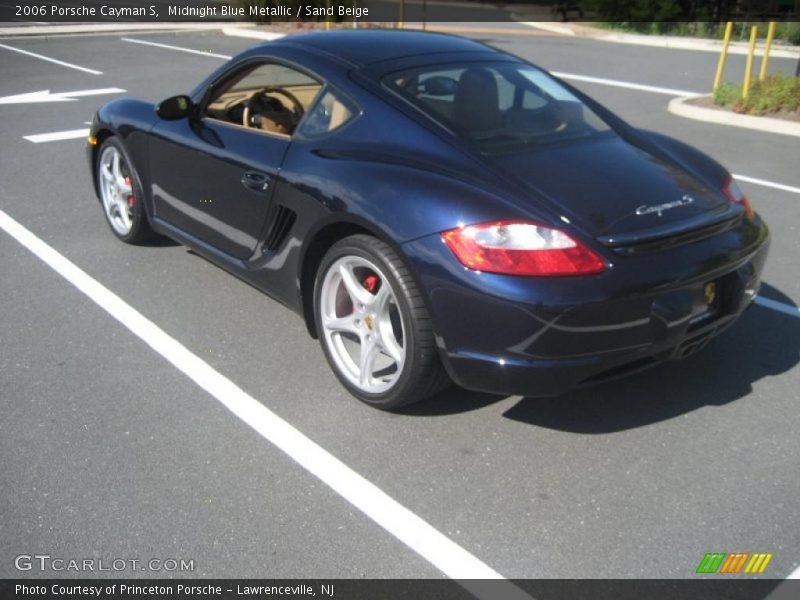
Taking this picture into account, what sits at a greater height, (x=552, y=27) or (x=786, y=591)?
(x=552, y=27)

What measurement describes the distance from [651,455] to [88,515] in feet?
7.05

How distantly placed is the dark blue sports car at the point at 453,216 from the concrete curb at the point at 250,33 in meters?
17.0

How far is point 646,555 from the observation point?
8.72ft

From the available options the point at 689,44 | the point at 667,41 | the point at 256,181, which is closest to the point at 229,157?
the point at 256,181

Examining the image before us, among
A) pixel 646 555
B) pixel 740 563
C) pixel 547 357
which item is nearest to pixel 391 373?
pixel 547 357

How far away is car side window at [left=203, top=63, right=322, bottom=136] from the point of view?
13.4ft

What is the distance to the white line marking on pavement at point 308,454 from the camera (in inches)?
105

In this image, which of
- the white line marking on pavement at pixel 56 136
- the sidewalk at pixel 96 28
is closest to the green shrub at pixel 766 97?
the white line marking on pavement at pixel 56 136

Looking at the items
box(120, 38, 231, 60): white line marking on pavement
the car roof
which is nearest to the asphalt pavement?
the car roof

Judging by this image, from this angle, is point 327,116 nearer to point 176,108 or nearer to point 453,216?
point 453,216

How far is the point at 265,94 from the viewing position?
14.8 ft

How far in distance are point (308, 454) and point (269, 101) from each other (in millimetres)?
2148

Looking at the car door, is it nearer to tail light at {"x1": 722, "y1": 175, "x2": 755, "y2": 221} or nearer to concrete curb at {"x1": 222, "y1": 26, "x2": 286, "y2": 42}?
tail light at {"x1": 722, "y1": 175, "x2": 755, "y2": 221}

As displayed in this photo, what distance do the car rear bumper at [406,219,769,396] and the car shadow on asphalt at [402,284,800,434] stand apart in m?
0.46
